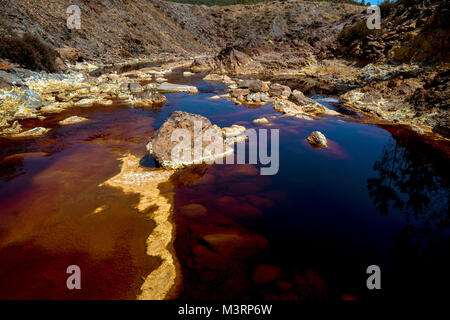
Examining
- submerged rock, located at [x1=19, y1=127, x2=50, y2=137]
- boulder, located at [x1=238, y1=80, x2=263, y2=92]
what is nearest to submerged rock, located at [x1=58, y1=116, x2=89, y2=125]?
submerged rock, located at [x1=19, y1=127, x2=50, y2=137]

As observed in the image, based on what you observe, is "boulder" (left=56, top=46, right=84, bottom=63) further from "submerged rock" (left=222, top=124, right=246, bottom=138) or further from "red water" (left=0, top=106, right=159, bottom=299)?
"submerged rock" (left=222, top=124, right=246, bottom=138)

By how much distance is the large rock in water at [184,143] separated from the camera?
570 cm

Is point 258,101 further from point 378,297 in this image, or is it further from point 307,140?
point 378,297

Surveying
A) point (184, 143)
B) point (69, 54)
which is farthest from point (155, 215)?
point (69, 54)

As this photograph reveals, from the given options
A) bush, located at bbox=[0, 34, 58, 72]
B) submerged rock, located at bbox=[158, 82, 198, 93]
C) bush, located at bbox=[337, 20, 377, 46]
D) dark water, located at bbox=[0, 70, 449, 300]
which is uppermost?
bush, located at bbox=[337, 20, 377, 46]

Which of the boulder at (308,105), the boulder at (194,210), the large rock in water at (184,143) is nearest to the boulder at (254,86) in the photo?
the boulder at (308,105)

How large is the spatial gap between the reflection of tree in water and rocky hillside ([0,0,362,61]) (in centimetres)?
2776

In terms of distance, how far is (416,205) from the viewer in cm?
459

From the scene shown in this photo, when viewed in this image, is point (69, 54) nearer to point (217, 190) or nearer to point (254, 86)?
point (254, 86)

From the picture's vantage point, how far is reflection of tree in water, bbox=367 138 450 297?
3125 mm
